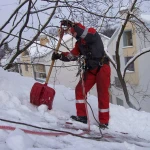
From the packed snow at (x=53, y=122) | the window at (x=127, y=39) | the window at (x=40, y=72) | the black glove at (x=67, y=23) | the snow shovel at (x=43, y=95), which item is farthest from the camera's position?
the window at (x=40, y=72)

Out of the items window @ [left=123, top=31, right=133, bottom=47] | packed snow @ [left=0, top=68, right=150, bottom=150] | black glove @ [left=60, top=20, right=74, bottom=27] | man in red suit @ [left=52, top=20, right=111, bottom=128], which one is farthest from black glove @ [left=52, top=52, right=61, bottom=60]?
window @ [left=123, top=31, right=133, bottom=47]

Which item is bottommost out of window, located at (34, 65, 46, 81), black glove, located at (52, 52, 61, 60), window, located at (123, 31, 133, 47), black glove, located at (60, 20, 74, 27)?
window, located at (34, 65, 46, 81)

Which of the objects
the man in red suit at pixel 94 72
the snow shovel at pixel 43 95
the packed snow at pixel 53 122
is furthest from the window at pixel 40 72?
the man in red suit at pixel 94 72

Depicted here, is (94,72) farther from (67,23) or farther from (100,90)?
(67,23)

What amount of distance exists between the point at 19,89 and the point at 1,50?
4.70 m

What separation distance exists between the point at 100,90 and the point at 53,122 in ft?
3.07

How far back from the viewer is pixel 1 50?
31.9 ft

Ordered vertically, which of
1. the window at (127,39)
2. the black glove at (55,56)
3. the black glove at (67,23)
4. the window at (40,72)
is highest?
the window at (127,39)

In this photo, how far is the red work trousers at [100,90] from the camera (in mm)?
4270

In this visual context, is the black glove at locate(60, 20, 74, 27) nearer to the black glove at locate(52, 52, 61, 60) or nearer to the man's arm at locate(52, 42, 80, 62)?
the man's arm at locate(52, 42, 80, 62)

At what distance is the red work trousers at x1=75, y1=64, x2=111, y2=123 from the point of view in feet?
14.0

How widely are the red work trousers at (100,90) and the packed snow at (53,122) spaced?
0.24m

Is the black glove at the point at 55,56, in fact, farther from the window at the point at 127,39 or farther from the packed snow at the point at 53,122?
the window at the point at 127,39

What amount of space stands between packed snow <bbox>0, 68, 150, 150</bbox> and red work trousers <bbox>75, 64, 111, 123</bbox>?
0.78 feet
